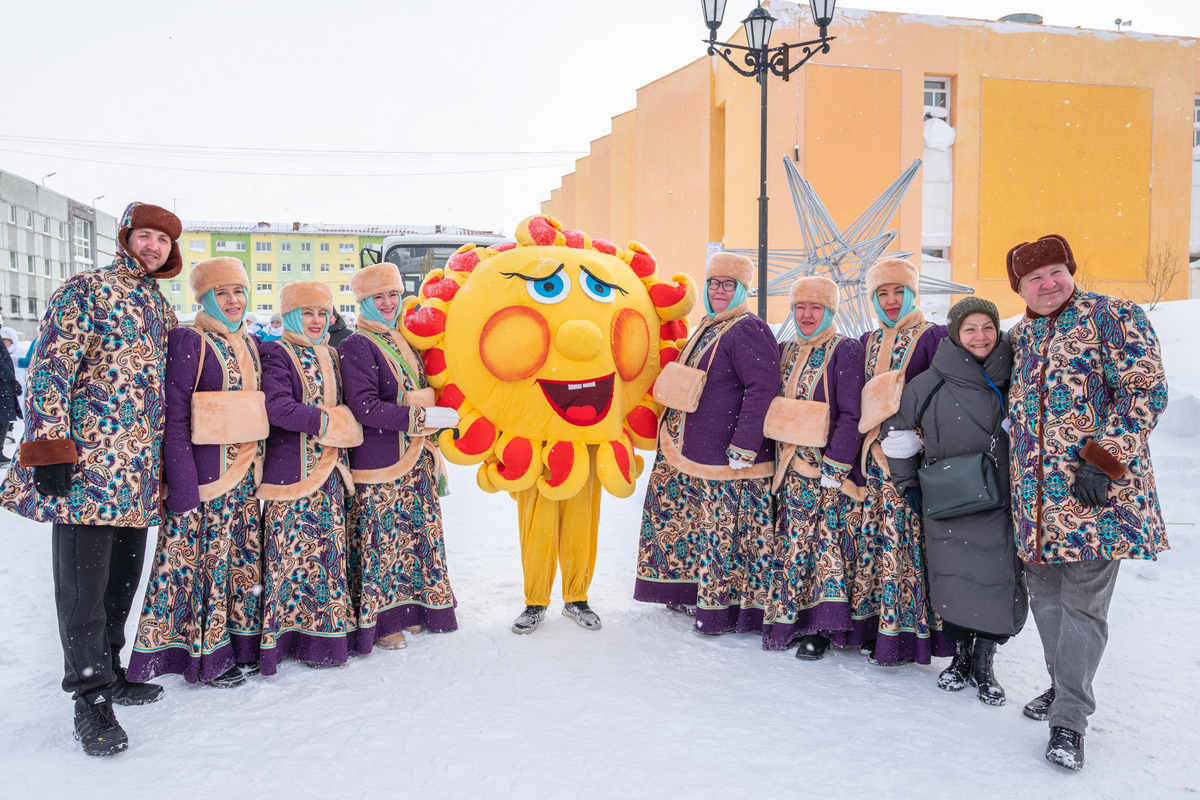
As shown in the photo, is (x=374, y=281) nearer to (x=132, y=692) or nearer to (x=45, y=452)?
(x=45, y=452)

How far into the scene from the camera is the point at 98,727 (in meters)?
2.41

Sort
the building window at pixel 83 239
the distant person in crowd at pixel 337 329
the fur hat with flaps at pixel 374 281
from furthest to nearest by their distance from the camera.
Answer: the building window at pixel 83 239
the distant person in crowd at pixel 337 329
the fur hat with flaps at pixel 374 281

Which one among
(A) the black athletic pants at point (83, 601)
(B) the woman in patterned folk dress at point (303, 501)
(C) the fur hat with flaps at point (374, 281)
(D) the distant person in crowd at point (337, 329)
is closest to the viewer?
(A) the black athletic pants at point (83, 601)

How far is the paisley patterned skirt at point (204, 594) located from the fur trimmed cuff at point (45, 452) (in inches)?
21.2

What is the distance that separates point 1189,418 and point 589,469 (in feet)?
15.2

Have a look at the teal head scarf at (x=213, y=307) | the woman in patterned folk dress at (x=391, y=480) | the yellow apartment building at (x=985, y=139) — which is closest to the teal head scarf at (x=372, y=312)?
the woman in patterned folk dress at (x=391, y=480)

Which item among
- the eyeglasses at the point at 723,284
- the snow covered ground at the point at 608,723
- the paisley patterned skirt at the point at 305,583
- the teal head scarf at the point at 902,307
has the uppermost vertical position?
the eyeglasses at the point at 723,284

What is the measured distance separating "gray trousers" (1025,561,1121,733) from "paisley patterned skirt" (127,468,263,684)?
2.97 metres

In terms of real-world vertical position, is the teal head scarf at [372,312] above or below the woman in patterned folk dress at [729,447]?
above

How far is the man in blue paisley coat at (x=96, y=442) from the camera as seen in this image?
239cm

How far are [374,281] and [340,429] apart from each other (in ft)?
2.31

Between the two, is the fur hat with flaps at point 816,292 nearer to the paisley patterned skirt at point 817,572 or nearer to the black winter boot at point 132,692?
the paisley patterned skirt at point 817,572

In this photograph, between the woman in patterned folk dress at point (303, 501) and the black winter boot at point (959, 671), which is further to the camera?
the woman in patterned folk dress at point (303, 501)

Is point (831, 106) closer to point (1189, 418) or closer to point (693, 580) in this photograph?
point (1189, 418)
